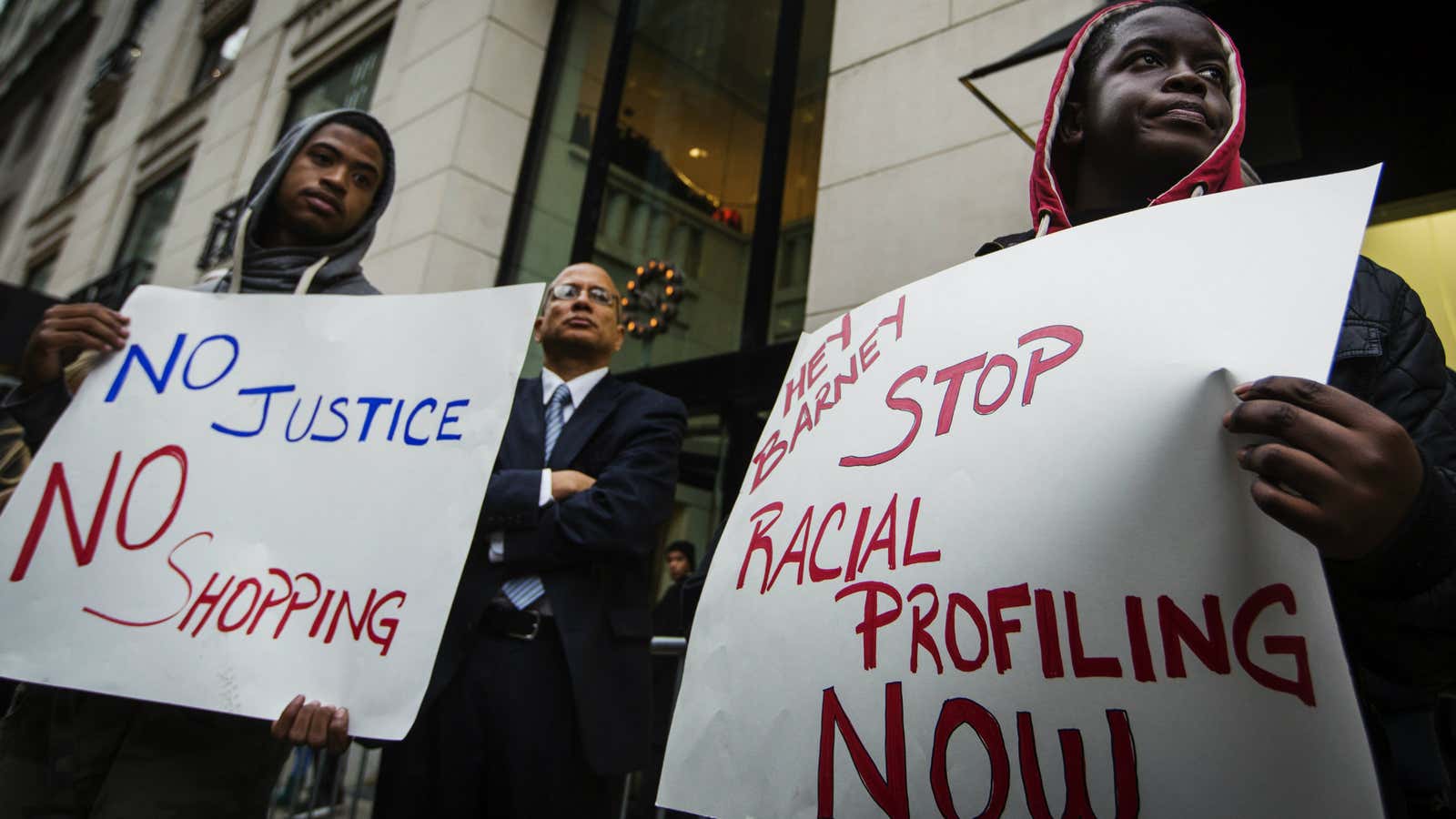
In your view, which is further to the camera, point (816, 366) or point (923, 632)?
point (816, 366)

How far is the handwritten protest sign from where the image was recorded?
2.38 ft

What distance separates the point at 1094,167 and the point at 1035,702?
3.29 feet

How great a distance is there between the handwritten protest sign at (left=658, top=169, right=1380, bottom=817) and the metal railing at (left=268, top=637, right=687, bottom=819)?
1920mm

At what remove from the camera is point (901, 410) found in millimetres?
1064

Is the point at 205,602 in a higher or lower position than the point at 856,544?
lower

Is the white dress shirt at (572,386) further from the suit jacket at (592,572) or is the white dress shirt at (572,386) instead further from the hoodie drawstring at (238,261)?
the hoodie drawstring at (238,261)

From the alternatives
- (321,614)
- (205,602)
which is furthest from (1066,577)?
(205,602)

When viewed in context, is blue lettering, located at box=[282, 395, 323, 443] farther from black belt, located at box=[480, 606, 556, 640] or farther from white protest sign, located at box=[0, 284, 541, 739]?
black belt, located at box=[480, 606, 556, 640]

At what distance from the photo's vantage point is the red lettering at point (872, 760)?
2.81 feet

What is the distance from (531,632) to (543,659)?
0.22 feet

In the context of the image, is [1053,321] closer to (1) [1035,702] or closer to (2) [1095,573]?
(2) [1095,573]

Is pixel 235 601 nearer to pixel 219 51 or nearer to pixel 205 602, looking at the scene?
pixel 205 602

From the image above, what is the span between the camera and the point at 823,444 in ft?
3.77

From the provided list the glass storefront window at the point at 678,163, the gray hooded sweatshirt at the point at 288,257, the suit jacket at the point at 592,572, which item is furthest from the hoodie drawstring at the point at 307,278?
the glass storefront window at the point at 678,163
